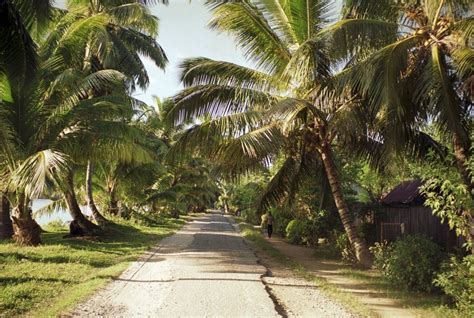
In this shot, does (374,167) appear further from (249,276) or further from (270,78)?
(249,276)

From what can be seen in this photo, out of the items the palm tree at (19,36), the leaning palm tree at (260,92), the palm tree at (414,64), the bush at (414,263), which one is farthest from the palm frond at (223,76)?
the bush at (414,263)

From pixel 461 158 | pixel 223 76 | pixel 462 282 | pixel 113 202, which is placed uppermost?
pixel 223 76

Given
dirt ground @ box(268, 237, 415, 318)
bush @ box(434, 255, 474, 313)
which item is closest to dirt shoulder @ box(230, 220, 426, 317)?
dirt ground @ box(268, 237, 415, 318)

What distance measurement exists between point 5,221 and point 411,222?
14196 mm

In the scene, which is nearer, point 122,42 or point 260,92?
point 260,92

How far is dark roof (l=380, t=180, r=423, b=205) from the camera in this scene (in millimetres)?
15609

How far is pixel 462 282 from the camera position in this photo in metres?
7.03

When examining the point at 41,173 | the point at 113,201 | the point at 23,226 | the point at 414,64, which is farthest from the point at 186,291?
the point at 113,201

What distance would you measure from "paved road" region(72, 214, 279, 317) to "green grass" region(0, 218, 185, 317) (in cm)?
49

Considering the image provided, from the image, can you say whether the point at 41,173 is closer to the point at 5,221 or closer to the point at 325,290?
the point at 325,290

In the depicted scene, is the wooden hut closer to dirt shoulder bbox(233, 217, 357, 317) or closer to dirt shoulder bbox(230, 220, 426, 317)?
dirt shoulder bbox(230, 220, 426, 317)

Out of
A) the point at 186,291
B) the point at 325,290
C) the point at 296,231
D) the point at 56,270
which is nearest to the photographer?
the point at 186,291

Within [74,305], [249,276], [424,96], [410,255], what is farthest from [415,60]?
[74,305]

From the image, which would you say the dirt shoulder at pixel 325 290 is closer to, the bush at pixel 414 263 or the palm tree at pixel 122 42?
the bush at pixel 414 263
